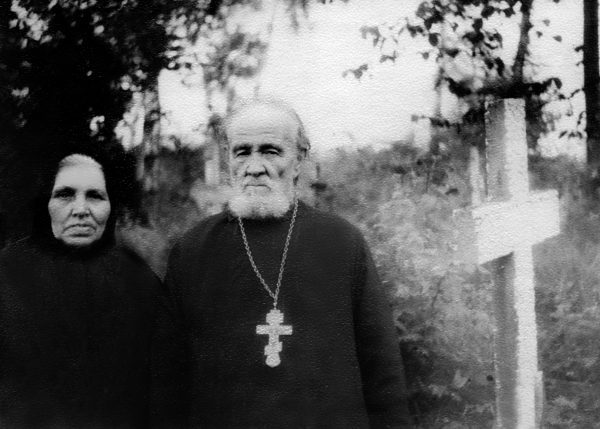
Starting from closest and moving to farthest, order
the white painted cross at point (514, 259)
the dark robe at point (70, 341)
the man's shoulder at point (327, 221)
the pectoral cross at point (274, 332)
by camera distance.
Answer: the pectoral cross at point (274, 332)
the dark robe at point (70, 341)
the man's shoulder at point (327, 221)
the white painted cross at point (514, 259)

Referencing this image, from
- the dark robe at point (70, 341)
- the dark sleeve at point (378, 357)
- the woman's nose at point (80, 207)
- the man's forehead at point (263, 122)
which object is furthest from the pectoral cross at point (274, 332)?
the woman's nose at point (80, 207)

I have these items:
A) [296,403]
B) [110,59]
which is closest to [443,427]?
[296,403]

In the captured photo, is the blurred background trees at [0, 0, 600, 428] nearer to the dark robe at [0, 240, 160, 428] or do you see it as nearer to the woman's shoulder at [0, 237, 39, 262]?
the woman's shoulder at [0, 237, 39, 262]

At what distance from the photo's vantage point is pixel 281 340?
2738 millimetres

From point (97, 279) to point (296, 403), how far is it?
1.04 metres

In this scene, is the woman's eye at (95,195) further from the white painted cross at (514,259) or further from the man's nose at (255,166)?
the white painted cross at (514,259)

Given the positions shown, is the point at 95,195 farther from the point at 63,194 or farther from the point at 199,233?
the point at 199,233

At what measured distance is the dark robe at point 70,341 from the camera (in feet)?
9.24

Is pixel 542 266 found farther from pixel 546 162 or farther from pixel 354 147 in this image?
pixel 354 147

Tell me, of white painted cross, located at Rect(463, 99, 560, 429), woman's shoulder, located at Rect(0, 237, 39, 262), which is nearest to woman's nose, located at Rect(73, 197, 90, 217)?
woman's shoulder, located at Rect(0, 237, 39, 262)

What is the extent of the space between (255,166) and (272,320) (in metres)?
0.66

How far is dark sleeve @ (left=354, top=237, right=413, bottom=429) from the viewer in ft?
9.12

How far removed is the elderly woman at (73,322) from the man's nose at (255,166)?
73 centimetres

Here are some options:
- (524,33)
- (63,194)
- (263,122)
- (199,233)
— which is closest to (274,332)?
(199,233)
